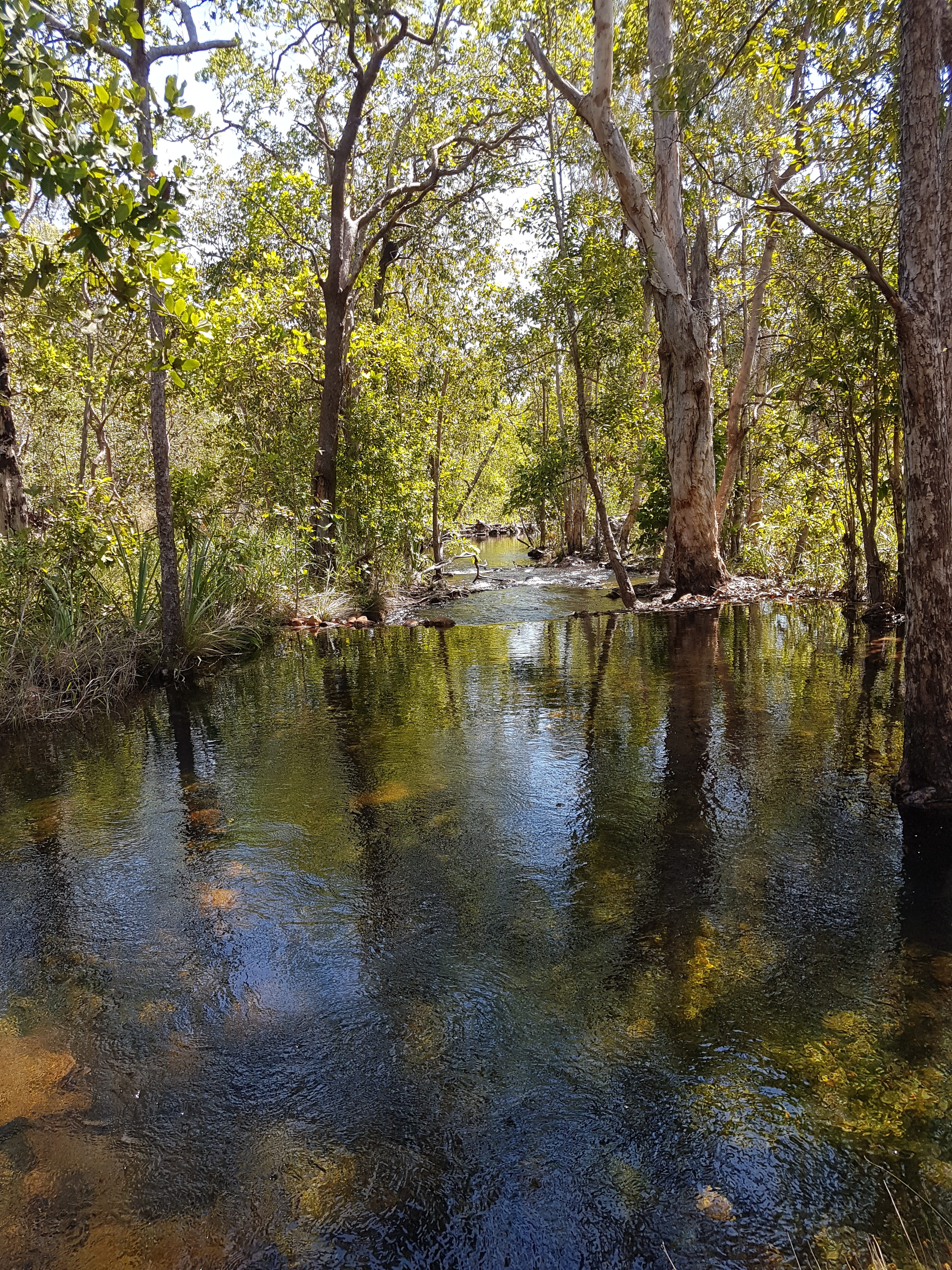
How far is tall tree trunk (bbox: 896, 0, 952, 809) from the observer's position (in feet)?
13.8

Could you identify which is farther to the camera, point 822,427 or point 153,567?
point 822,427

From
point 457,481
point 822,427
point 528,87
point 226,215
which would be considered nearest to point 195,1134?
point 822,427

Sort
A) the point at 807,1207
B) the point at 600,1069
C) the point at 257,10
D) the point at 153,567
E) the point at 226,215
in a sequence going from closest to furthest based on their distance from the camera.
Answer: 1. the point at 807,1207
2. the point at 600,1069
3. the point at 153,567
4. the point at 257,10
5. the point at 226,215

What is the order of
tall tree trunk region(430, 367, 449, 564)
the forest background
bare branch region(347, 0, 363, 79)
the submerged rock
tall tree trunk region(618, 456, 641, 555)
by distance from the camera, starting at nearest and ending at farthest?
the submerged rock < the forest background < bare branch region(347, 0, 363, 79) < tall tree trunk region(430, 367, 449, 564) < tall tree trunk region(618, 456, 641, 555)

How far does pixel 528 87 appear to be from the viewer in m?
14.7

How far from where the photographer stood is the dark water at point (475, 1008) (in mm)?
2375

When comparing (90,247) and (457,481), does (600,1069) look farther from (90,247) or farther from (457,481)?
(457,481)

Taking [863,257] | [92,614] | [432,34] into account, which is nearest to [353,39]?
[432,34]

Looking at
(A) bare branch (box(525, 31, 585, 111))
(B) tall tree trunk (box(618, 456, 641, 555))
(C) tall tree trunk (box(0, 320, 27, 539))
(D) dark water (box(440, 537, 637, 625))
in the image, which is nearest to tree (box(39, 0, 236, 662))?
(C) tall tree trunk (box(0, 320, 27, 539))

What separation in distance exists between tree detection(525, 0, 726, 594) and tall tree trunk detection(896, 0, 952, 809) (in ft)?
27.2

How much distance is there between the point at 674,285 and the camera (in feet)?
44.6

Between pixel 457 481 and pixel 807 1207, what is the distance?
24540 millimetres

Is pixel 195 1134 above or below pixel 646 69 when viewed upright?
below

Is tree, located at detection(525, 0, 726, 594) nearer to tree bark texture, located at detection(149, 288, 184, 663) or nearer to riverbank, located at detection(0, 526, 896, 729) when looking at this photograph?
riverbank, located at detection(0, 526, 896, 729)
